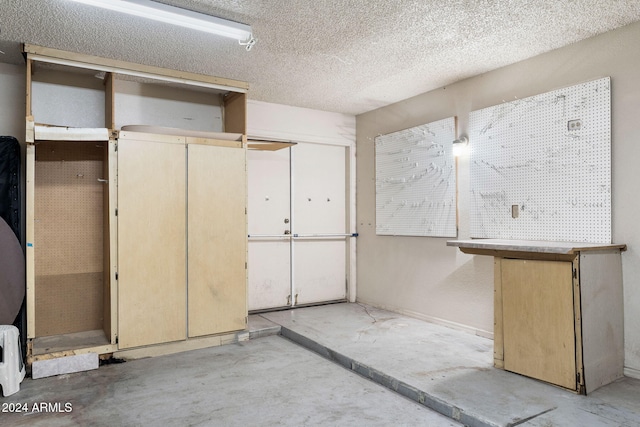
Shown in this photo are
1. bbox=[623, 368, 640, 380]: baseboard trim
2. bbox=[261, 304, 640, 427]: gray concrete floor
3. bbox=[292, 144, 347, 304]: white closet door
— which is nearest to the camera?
bbox=[261, 304, 640, 427]: gray concrete floor

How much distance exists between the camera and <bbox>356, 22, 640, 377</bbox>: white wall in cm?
288

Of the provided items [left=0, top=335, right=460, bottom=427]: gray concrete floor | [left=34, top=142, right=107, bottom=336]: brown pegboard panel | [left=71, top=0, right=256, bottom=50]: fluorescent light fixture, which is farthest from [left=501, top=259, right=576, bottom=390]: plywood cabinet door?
[left=34, top=142, right=107, bottom=336]: brown pegboard panel

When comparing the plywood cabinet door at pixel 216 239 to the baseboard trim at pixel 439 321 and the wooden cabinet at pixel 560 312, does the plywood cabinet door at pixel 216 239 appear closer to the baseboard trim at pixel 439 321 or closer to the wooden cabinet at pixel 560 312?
the baseboard trim at pixel 439 321

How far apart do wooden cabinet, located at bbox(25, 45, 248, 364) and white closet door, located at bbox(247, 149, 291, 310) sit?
2.98 ft

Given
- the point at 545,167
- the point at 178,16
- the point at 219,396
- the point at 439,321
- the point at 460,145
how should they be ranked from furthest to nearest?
the point at 439,321 < the point at 460,145 < the point at 545,167 < the point at 219,396 < the point at 178,16

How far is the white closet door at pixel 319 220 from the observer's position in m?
5.17

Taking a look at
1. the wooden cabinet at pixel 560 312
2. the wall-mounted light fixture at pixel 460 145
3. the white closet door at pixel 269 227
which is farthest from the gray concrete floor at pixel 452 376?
the wall-mounted light fixture at pixel 460 145

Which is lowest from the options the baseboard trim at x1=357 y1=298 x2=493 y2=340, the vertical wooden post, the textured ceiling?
the baseboard trim at x1=357 y1=298 x2=493 y2=340

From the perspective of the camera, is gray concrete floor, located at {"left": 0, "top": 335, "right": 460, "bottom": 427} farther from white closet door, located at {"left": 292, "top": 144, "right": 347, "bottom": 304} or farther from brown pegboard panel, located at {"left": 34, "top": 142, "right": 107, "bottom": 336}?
white closet door, located at {"left": 292, "top": 144, "right": 347, "bottom": 304}

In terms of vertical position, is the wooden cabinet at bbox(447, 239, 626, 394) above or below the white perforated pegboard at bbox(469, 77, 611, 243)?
below

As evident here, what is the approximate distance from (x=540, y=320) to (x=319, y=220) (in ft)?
9.88

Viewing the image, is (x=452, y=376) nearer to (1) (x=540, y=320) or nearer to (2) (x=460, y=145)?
(1) (x=540, y=320)

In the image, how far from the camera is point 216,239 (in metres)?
3.81

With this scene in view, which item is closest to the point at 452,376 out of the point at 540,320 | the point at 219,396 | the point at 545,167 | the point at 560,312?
the point at 540,320
